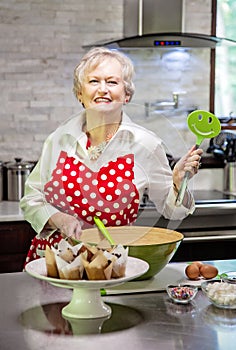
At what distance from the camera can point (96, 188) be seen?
2600 millimetres

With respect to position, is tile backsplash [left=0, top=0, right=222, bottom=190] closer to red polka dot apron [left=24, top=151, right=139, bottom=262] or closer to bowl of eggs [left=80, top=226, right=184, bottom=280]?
red polka dot apron [left=24, top=151, right=139, bottom=262]

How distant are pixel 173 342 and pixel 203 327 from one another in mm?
140

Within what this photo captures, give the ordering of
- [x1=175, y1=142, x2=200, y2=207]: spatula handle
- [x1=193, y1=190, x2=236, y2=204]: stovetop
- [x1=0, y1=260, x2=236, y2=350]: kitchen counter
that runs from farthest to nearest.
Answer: [x1=193, y1=190, x2=236, y2=204]: stovetop < [x1=175, y1=142, x2=200, y2=207]: spatula handle < [x1=0, y1=260, x2=236, y2=350]: kitchen counter

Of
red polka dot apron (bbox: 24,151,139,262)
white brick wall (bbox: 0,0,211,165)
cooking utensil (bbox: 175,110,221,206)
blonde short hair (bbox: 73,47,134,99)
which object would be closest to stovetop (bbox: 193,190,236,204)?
white brick wall (bbox: 0,0,211,165)

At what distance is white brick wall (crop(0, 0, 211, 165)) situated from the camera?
4258 mm

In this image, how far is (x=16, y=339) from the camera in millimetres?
1797

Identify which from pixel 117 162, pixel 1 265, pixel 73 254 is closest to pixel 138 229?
pixel 117 162

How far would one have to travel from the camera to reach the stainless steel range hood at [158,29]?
419cm

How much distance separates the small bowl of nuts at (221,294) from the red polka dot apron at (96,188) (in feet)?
1.76

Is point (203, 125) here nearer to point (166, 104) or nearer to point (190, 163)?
point (190, 163)

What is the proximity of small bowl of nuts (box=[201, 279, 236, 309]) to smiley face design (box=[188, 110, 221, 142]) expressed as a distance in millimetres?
454

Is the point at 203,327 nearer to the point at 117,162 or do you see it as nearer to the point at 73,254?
the point at 73,254

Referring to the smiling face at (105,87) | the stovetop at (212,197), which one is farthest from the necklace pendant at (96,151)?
the stovetop at (212,197)

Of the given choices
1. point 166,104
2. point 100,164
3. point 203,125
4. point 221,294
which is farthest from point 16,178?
point 221,294
